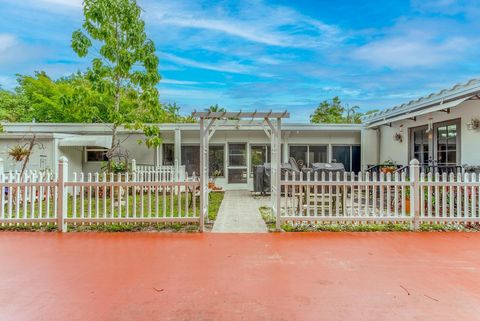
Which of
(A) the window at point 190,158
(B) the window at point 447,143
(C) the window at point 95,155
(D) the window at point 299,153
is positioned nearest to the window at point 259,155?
(D) the window at point 299,153

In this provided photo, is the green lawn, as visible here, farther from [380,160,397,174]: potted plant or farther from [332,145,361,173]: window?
[332,145,361,173]: window

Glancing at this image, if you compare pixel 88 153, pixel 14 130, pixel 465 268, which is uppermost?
pixel 14 130

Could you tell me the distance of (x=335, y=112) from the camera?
3120 cm

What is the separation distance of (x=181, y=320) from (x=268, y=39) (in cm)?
1436

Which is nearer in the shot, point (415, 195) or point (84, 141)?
point (415, 195)

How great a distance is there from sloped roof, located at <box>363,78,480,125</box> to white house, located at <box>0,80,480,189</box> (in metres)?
0.05

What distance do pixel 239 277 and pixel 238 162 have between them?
1001 centimetres

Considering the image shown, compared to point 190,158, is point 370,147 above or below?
above

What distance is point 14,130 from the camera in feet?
40.6

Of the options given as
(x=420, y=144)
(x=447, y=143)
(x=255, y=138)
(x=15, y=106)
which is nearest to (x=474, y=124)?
(x=447, y=143)

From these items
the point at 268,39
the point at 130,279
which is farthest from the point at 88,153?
the point at 130,279

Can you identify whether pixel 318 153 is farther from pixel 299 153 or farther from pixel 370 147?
pixel 370 147

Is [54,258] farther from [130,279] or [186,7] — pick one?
[186,7]

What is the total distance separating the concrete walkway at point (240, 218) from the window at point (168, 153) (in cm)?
487
